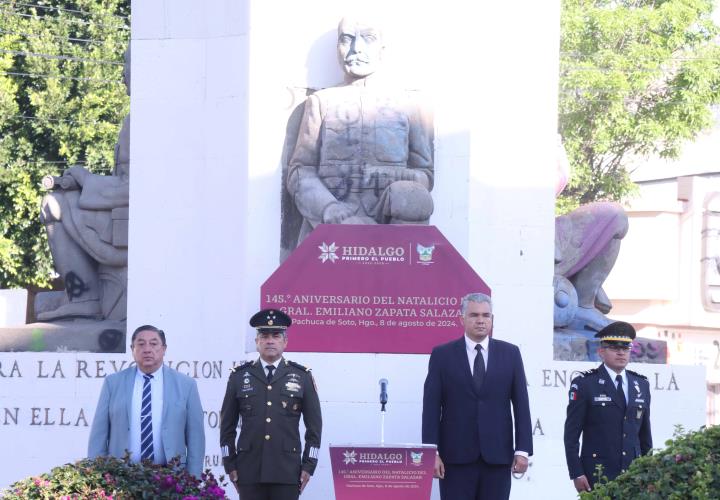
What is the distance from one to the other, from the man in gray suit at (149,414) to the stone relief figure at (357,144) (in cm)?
254

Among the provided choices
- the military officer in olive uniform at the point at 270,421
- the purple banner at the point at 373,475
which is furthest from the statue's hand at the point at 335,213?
the purple banner at the point at 373,475

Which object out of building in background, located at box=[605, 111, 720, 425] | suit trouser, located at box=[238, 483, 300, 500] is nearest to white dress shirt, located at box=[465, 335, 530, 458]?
suit trouser, located at box=[238, 483, 300, 500]

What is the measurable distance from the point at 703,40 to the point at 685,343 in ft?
18.5

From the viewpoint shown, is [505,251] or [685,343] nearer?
Result: [505,251]

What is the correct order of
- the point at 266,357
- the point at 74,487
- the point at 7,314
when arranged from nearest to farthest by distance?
the point at 74,487 → the point at 266,357 → the point at 7,314

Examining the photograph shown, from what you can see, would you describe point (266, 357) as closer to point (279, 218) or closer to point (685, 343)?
point (279, 218)

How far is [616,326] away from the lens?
8133mm

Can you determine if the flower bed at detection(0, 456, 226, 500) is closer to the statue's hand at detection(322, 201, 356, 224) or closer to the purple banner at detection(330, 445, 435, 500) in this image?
the purple banner at detection(330, 445, 435, 500)

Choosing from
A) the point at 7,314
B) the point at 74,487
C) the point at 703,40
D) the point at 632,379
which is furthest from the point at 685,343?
the point at 74,487

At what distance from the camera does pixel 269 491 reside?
8.02m

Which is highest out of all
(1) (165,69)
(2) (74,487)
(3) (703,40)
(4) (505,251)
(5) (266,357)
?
(3) (703,40)

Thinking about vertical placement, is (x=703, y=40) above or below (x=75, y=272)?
above

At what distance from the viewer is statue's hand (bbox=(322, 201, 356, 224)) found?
1016 cm

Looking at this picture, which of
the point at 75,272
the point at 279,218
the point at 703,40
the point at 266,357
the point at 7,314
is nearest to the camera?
the point at 266,357
